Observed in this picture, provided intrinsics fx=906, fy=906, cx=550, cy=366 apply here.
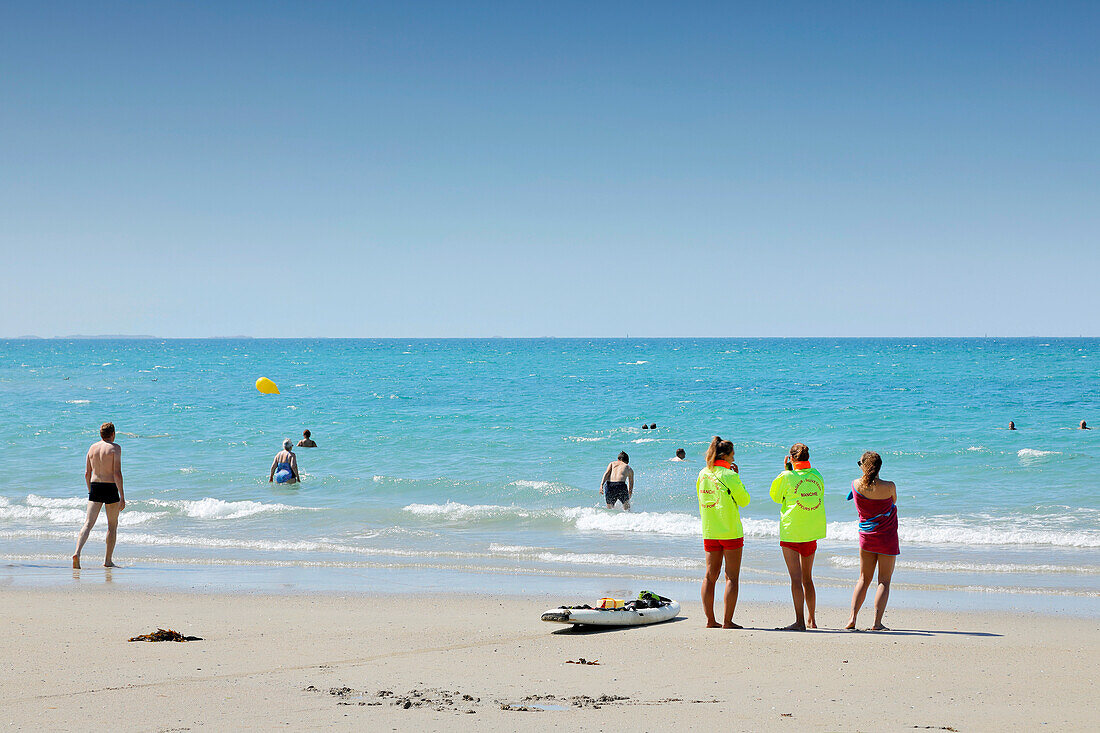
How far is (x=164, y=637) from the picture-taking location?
7.20 m

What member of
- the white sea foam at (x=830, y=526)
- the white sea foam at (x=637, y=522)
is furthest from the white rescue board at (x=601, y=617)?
the white sea foam at (x=637, y=522)

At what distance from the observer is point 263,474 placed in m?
21.0

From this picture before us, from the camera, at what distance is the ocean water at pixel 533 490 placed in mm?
11180

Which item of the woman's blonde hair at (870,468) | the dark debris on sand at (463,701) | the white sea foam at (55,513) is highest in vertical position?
the woman's blonde hair at (870,468)

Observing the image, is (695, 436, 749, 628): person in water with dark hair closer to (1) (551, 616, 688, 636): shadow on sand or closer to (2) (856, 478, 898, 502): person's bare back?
(1) (551, 616, 688, 636): shadow on sand

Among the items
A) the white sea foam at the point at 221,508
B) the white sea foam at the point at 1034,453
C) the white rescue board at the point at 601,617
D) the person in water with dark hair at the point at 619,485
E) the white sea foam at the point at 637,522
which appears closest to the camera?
the white rescue board at the point at 601,617

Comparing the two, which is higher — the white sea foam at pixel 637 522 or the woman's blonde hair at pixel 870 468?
the woman's blonde hair at pixel 870 468

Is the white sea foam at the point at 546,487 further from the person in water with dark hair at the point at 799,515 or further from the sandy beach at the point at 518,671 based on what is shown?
the person in water with dark hair at the point at 799,515

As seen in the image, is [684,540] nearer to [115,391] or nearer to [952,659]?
[952,659]

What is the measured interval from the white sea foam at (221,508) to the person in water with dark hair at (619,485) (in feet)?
17.9

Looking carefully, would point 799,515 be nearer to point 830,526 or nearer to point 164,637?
point 164,637

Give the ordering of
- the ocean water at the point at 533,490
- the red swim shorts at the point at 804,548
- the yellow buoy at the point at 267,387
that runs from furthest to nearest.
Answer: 1. the yellow buoy at the point at 267,387
2. the ocean water at the point at 533,490
3. the red swim shorts at the point at 804,548

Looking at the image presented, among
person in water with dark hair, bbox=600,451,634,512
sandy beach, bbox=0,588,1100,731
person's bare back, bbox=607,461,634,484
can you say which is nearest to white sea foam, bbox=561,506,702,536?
person in water with dark hair, bbox=600,451,634,512

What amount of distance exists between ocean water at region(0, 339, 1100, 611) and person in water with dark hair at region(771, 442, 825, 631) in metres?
2.13
